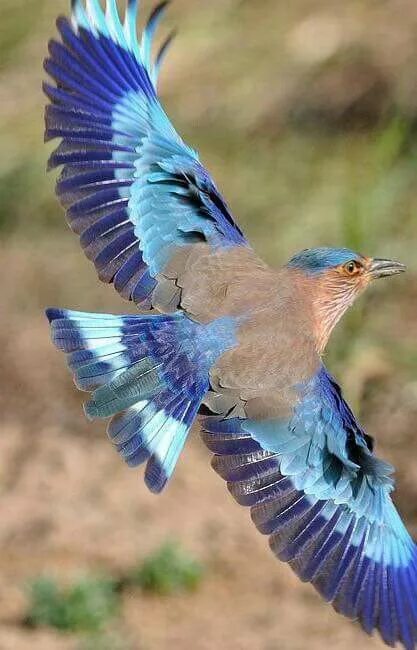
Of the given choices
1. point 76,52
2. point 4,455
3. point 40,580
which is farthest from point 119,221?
point 4,455

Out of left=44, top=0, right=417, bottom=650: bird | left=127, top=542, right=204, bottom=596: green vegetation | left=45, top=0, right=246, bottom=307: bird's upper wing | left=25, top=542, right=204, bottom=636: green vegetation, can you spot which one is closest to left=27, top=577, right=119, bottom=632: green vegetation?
left=25, top=542, right=204, bottom=636: green vegetation

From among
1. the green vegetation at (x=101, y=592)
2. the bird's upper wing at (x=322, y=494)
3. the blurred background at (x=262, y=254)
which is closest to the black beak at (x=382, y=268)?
the bird's upper wing at (x=322, y=494)

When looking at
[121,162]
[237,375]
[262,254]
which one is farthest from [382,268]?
[262,254]

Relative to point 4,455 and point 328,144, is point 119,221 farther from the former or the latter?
point 328,144

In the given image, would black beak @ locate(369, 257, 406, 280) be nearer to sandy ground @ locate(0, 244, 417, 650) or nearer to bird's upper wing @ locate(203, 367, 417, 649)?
bird's upper wing @ locate(203, 367, 417, 649)

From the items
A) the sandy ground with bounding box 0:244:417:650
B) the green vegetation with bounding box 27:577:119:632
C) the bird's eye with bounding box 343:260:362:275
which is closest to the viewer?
the bird's eye with bounding box 343:260:362:275

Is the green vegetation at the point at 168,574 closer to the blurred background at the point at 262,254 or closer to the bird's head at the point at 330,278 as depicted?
the blurred background at the point at 262,254
